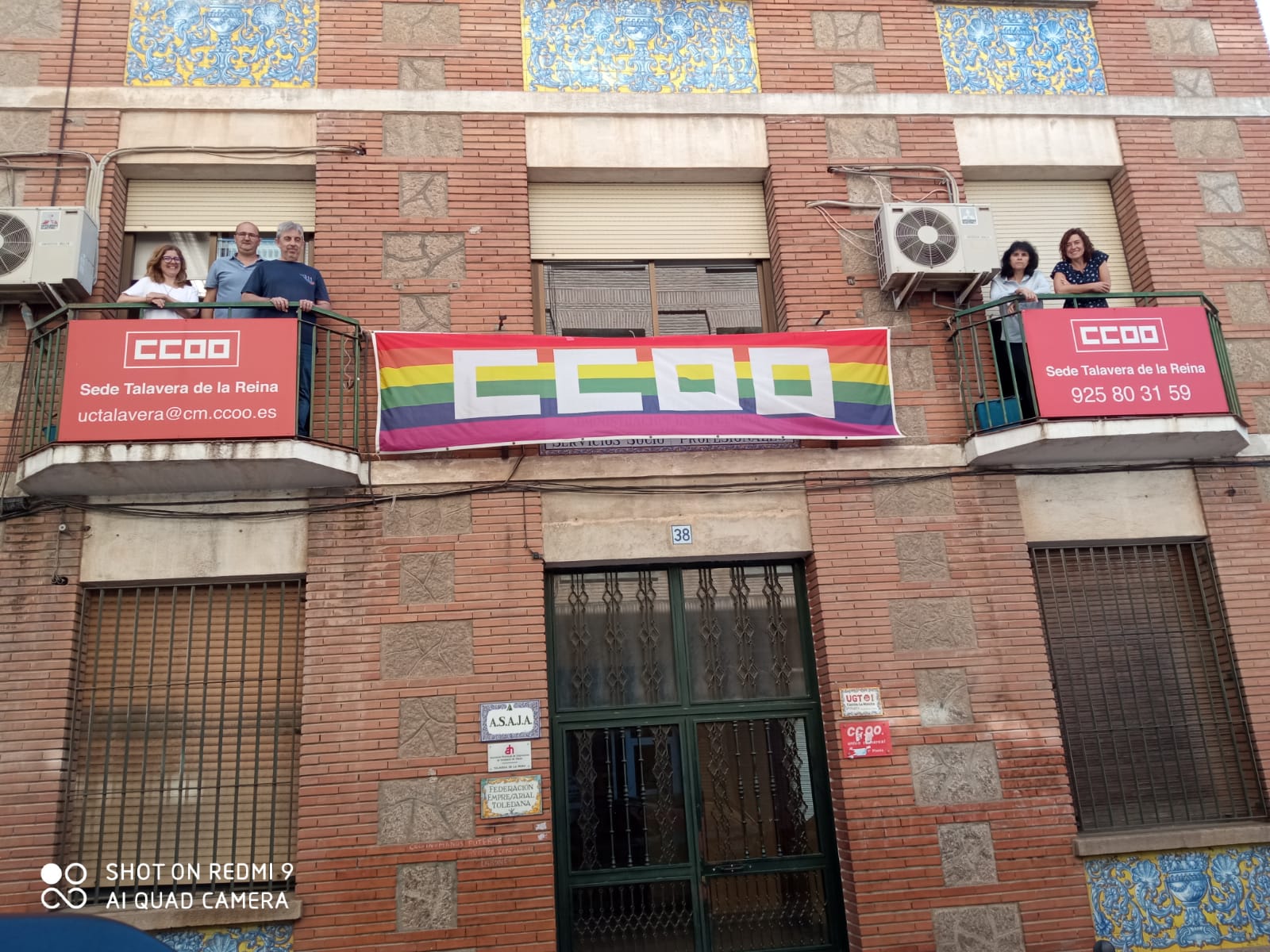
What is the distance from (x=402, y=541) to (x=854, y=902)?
14.9 feet

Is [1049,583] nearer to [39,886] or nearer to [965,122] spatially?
[965,122]

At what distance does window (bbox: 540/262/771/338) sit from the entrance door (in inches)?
89.4

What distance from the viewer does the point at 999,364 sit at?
8.66 meters

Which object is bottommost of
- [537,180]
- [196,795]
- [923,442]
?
[196,795]

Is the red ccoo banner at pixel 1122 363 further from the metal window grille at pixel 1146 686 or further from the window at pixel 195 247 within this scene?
the window at pixel 195 247

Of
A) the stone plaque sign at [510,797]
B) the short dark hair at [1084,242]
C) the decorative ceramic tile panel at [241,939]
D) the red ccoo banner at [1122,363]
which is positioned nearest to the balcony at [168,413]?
A: the stone plaque sign at [510,797]

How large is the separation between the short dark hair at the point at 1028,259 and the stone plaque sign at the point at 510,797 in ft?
20.0

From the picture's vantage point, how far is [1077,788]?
8023 millimetres

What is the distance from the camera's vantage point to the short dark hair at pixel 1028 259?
8.74 meters

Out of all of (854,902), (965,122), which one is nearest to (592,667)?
(854,902)

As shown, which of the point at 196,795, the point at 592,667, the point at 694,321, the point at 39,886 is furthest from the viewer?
the point at 694,321

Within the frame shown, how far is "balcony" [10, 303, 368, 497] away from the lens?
7.14 meters

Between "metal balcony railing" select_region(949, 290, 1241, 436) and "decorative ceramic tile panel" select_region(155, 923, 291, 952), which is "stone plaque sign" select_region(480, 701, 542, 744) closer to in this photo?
"decorative ceramic tile panel" select_region(155, 923, 291, 952)

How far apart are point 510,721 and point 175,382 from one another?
11.9 ft
